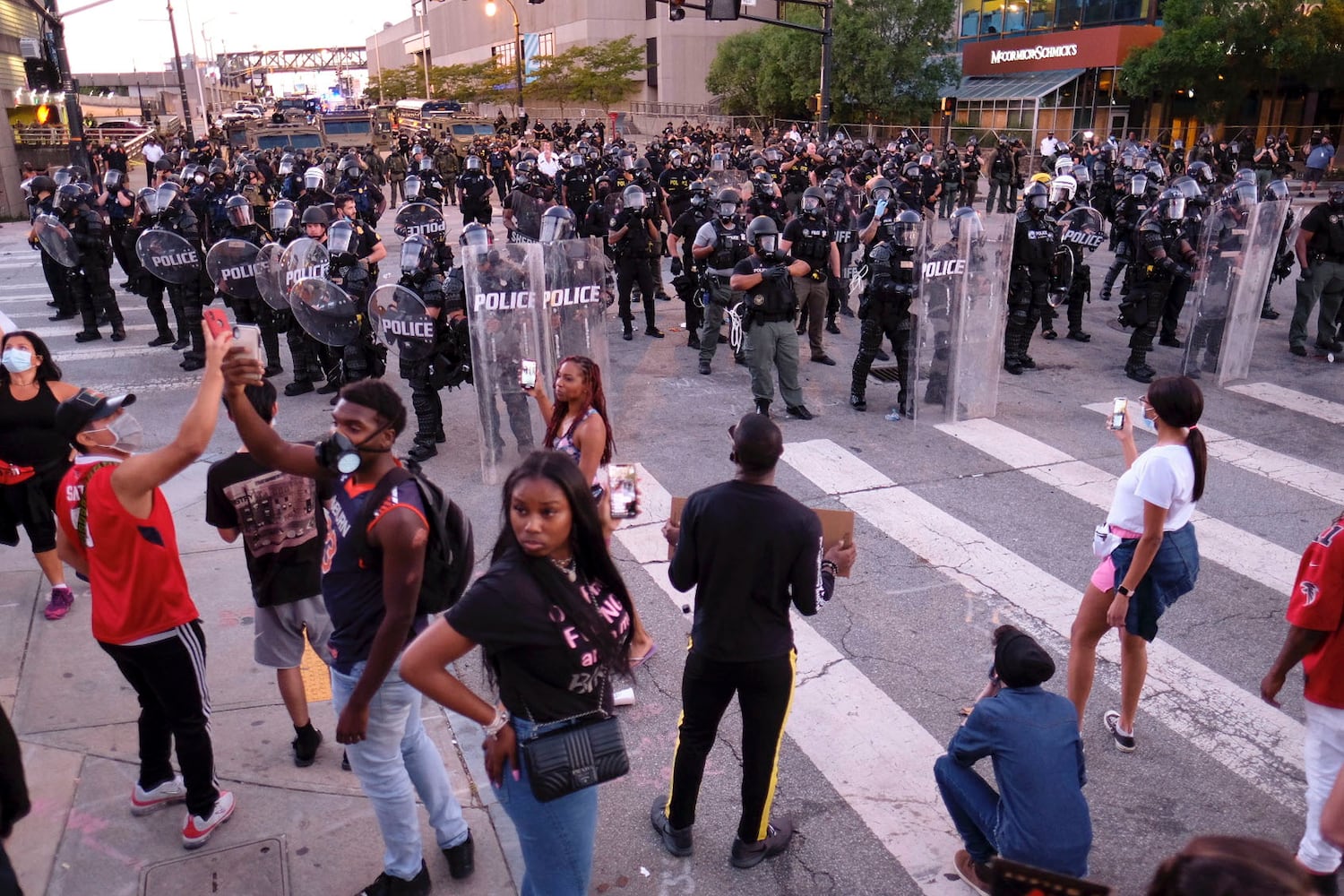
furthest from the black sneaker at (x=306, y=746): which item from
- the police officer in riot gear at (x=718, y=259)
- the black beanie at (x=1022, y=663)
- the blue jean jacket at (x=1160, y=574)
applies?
the police officer in riot gear at (x=718, y=259)

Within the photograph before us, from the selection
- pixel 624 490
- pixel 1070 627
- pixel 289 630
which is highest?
pixel 624 490

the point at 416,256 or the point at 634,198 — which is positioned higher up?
the point at 634,198

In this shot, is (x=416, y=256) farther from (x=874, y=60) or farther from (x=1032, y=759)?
(x=874, y=60)

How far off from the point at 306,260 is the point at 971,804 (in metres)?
7.52

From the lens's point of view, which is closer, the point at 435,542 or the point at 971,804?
the point at 435,542

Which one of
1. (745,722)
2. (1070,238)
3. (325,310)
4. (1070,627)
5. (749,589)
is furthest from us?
(1070,238)

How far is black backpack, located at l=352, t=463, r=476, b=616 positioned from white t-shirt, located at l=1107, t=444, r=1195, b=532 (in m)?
2.64

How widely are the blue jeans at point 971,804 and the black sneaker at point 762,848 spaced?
0.67m

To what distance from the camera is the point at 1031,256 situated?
33.9ft

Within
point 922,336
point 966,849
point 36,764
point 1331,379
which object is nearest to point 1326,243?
point 1331,379

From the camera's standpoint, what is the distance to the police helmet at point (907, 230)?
8945 millimetres

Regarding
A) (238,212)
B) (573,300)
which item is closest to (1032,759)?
(573,300)

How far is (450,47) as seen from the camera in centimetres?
9331

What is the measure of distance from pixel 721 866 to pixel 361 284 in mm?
6769
